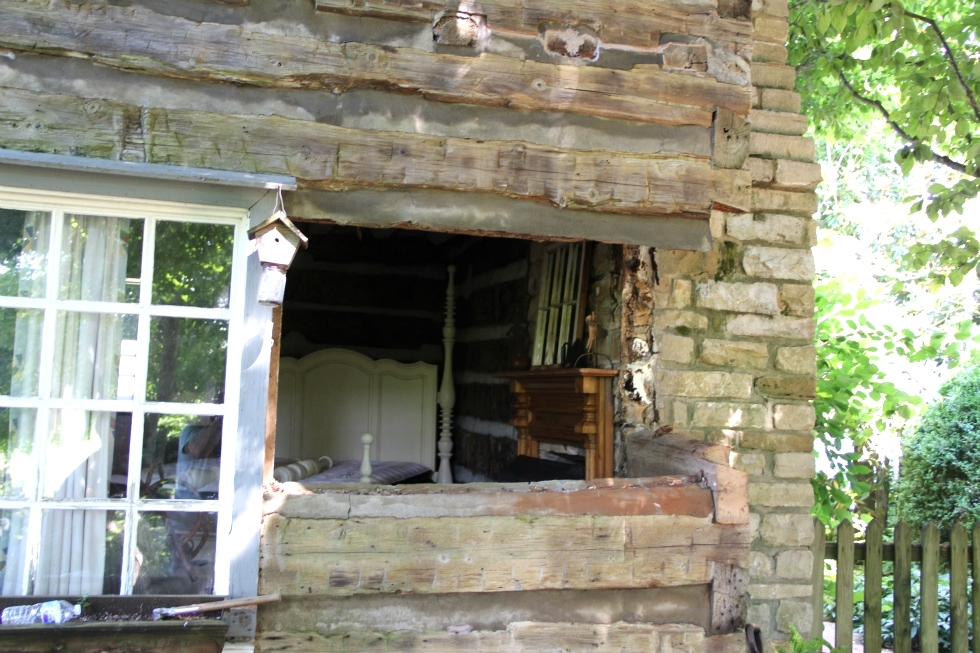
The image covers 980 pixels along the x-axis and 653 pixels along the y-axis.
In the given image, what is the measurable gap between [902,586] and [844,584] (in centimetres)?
42

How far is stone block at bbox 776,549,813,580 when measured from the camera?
14.7 feet

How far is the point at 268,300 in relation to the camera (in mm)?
3182

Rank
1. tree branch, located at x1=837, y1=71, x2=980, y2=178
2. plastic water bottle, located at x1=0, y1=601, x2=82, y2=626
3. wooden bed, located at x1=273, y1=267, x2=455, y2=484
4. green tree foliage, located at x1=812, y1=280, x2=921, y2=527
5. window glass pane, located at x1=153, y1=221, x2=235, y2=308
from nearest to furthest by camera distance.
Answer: plastic water bottle, located at x1=0, y1=601, x2=82, y2=626 < window glass pane, located at x1=153, y1=221, x2=235, y2=308 < tree branch, located at x1=837, y1=71, x2=980, y2=178 < green tree foliage, located at x1=812, y1=280, x2=921, y2=527 < wooden bed, located at x1=273, y1=267, x2=455, y2=484

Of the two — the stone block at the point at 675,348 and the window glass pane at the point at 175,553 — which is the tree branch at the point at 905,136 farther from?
the window glass pane at the point at 175,553

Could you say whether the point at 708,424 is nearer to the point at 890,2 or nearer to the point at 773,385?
the point at 773,385

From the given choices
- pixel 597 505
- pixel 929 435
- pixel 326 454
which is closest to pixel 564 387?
pixel 597 505

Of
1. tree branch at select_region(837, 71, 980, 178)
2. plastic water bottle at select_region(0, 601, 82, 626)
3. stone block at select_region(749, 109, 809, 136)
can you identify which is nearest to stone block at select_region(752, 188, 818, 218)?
stone block at select_region(749, 109, 809, 136)

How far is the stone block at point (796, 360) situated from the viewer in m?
4.59

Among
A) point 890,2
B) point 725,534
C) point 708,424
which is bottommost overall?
point 725,534

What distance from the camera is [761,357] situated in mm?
4559

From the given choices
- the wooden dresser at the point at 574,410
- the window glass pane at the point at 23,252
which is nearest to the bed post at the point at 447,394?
the wooden dresser at the point at 574,410

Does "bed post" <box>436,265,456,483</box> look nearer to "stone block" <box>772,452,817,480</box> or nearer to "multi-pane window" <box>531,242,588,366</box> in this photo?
"multi-pane window" <box>531,242,588,366</box>

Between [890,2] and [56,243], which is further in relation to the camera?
[890,2]

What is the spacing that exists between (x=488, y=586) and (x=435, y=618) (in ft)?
0.78
